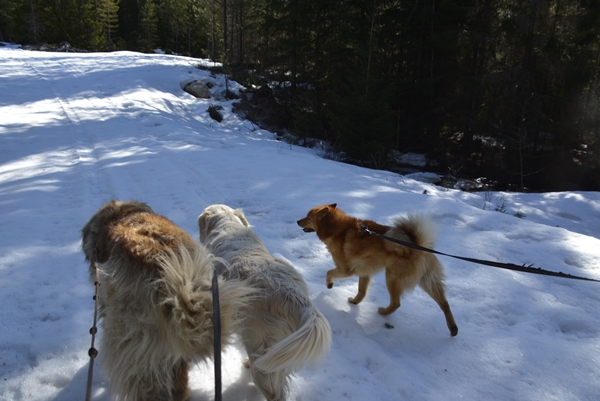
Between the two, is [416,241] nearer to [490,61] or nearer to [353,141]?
[353,141]

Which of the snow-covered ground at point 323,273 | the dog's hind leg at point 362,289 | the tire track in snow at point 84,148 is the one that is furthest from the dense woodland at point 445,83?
the dog's hind leg at point 362,289

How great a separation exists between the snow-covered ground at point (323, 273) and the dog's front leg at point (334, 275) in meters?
0.16

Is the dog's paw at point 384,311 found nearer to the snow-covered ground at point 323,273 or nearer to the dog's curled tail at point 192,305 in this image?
the snow-covered ground at point 323,273

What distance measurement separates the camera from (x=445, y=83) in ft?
56.7

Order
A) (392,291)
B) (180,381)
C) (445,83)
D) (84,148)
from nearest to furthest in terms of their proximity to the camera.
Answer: (180,381), (392,291), (84,148), (445,83)

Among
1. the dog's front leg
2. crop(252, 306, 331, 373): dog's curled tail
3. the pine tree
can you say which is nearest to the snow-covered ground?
the dog's front leg

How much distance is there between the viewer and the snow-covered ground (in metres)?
2.71

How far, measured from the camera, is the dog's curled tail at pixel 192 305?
1872 mm

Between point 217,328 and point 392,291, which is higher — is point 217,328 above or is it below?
above

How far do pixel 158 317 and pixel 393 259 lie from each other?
246cm

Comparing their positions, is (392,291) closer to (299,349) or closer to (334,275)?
(334,275)

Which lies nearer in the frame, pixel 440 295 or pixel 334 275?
pixel 440 295

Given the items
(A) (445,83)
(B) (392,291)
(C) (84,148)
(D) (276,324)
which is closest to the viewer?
(D) (276,324)

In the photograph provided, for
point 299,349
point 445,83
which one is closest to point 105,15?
point 445,83
